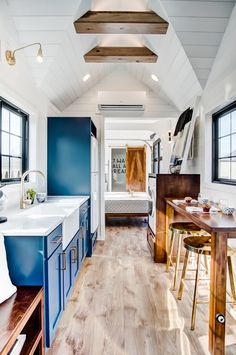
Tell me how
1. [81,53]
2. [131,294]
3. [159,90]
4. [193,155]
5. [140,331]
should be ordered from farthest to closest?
1. [159,90]
2. [193,155]
3. [81,53]
4. [131,294]
5. [140,331]

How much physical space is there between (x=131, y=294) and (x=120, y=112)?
3.10 m

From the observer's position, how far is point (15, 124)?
3037 mm

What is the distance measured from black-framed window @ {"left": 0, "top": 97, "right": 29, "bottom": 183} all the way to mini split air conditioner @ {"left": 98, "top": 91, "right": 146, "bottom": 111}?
1.67m

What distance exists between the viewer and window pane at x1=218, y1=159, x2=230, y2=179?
2.97m

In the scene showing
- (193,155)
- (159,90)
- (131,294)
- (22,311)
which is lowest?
(131,294)

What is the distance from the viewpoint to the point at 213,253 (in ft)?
5.86

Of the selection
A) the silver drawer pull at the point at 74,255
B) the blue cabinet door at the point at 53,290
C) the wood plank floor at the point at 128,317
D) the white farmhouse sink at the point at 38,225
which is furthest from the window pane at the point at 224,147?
the blue cabinet door at the point at 53,290

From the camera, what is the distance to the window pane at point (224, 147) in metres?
2.98

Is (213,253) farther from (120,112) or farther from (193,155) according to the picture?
(120,112)

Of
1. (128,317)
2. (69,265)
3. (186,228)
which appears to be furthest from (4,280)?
(186,228)

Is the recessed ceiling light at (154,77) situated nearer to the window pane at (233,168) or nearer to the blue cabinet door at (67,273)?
the window pane at (233,168)

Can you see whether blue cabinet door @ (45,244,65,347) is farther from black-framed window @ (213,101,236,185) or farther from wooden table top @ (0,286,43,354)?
black-framed window @ (213,101,236,185)

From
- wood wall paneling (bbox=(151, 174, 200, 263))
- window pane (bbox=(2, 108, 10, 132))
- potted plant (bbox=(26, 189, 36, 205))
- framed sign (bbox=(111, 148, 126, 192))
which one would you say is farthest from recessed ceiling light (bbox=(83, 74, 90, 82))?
framed sign (bbox=(111, 148, 126, 192))

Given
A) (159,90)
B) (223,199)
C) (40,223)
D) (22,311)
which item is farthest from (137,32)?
(22,311)
